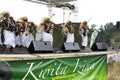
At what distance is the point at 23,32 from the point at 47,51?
1.73 meters

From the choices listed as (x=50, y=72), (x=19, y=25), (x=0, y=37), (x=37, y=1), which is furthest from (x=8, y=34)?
(x=37, y=1)

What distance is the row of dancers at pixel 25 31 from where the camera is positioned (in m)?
6.88

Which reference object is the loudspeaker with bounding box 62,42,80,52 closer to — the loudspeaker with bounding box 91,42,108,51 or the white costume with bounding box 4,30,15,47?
the loudspeaker with bounding box 91,42,108,51

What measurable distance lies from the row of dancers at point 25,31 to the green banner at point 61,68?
239cm

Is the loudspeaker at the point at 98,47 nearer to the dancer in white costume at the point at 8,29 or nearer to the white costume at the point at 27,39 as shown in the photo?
the white costume at the point at 27,39

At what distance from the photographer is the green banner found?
376 cm

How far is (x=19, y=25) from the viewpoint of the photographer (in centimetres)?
759

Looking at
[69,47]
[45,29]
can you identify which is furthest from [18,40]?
[69,47]

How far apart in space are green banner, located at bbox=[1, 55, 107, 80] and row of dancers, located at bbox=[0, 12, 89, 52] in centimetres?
239

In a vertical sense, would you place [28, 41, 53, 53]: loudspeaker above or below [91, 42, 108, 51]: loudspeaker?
above

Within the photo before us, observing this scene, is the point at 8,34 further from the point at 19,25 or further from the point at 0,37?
the point at 19,25

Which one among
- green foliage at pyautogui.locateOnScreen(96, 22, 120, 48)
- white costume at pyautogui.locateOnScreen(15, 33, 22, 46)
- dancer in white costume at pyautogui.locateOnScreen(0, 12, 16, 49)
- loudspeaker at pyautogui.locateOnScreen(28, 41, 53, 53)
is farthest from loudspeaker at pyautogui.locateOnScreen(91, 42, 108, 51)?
green foliage at pyautogui.locateOnScreen(96, 22, 120, 48)

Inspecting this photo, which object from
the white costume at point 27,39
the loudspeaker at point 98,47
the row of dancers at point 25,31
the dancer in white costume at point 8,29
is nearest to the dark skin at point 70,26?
the row of dancers at point 25,31

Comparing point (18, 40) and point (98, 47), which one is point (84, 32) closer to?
point (98, 47)
